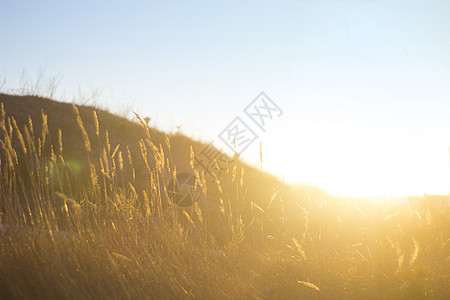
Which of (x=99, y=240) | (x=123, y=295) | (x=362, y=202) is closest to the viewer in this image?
(x=123, y=295)

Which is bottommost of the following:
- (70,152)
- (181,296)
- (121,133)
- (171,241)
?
(181,296)

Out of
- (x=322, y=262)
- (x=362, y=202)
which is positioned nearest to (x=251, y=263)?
(x=322, y=262)

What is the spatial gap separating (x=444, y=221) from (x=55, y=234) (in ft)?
15.4

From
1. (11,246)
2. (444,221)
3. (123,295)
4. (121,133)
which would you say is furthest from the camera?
(121,133)

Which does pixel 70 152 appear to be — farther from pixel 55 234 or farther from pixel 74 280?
pixel 74 280

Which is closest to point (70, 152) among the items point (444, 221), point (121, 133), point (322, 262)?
point (121, 133)

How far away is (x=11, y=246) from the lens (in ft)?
8.52

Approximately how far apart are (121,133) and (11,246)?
6.11 m

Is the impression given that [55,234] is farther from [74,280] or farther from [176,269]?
[176,269]

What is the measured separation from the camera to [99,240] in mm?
2795

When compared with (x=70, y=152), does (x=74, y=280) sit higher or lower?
lower

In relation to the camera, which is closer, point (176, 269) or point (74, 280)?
point (74, 280)

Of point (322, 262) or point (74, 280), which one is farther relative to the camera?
point (322, 262)

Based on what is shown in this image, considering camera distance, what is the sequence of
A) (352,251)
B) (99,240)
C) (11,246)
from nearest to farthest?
(11,246)
(99,240)
(352,251)
